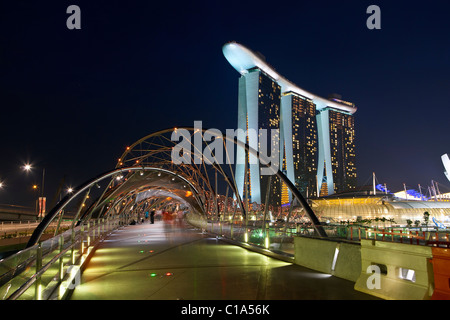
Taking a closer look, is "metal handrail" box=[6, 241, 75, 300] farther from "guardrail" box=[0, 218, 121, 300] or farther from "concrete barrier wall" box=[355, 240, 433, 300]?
"concrete barrier wall" box=[355, 240, 433, 300]

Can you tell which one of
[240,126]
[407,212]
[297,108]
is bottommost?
[407,212]

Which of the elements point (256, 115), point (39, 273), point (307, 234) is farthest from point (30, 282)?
point (256, 115)

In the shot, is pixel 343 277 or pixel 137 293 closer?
pixel 137 293

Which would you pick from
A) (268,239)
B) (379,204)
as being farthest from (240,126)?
(268,239)

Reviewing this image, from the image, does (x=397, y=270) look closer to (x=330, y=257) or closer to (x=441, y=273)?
(x=441, y=273)

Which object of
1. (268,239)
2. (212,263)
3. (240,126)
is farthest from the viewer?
(240,126)
